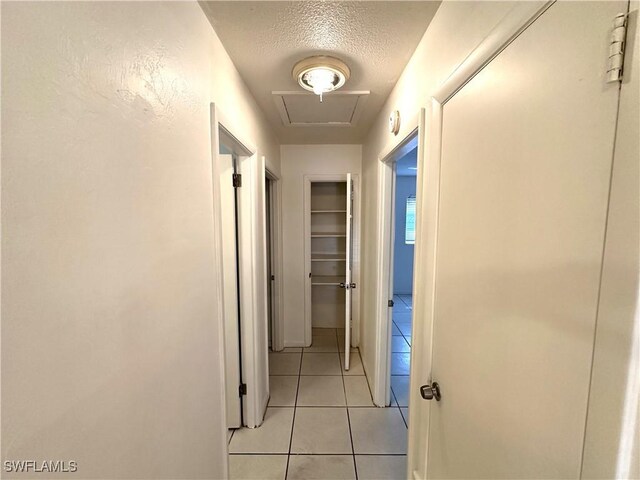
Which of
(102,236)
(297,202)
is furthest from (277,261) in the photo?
(102,236)

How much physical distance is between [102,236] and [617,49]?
3.30 feet

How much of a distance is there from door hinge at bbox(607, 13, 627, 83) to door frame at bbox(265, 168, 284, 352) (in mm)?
2570

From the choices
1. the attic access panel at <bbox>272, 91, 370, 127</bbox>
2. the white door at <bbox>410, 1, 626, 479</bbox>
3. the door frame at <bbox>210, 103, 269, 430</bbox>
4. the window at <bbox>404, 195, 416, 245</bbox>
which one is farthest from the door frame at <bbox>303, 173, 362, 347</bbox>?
the window at <bbox>404, 195, 416, 245</bbox>

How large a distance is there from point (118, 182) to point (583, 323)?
1.00 metres

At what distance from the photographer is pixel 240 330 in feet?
6.29

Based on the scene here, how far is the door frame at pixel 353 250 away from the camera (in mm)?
2943

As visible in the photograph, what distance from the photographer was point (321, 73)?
4.62 feet

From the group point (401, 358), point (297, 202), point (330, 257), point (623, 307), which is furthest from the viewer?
point (330, 257)

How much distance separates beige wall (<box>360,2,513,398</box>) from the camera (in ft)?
2.60

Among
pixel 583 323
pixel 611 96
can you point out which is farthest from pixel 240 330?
pixel 611 96

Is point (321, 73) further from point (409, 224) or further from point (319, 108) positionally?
point (409, 224)

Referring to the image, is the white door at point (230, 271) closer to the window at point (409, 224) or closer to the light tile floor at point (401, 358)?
the light tile floor at point (401, 358)

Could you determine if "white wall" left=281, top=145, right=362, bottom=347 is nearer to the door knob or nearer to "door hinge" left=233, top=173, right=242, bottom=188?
"door hinge" left=233, top=173, right=242, bottom=188

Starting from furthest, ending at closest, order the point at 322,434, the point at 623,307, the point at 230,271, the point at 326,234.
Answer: the point at 326,234 → the point at 322,434 → the point at 230,271 → the point at 623,307
